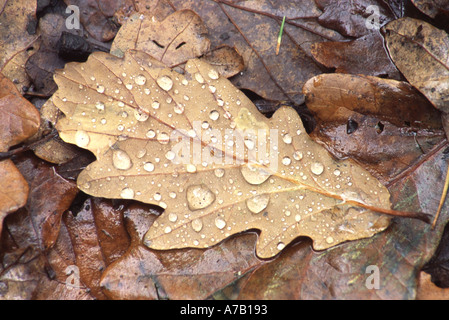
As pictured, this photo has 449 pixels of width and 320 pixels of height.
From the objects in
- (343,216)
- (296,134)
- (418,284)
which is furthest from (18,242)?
(418,284)

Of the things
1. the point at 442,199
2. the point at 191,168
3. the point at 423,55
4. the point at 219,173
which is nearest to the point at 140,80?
the point at 191,168

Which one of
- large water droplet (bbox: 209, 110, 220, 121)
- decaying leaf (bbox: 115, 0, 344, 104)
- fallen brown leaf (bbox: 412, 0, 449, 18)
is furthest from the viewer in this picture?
decaying leaf (bbox: 115, 0, 344, 104)

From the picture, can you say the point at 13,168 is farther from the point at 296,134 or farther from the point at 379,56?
the point at 379,56

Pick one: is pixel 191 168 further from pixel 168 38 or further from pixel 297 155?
pixel 168 38

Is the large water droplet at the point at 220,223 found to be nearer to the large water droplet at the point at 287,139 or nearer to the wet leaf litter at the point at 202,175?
the wet leaf litter at the point at 202,175

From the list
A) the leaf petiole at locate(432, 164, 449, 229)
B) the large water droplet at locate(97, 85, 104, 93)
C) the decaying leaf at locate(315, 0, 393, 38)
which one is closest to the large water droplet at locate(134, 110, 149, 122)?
the large water droplet at locate(97, 85, 104, 93)

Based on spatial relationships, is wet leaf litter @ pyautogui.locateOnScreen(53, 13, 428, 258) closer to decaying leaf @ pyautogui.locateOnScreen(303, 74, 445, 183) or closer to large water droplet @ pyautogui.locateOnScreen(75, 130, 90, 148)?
large water droplet @ pyautogui.locateOnScreen(75, 130, 90, 148)

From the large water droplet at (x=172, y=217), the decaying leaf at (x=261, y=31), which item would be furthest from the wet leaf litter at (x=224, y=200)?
the decaying leaf at (x=261, y=31)
